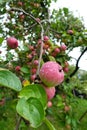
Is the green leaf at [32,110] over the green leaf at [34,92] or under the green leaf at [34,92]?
under

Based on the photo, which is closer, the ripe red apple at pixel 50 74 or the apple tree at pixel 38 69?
the apple tree at pixel 38 69

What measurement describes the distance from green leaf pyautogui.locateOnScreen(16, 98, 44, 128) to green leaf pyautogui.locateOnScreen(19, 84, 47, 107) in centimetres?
2

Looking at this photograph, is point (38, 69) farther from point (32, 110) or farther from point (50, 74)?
point (32, 110)

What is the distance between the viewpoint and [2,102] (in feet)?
5.51

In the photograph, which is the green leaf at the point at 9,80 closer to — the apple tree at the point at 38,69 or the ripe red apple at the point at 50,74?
the apple tree at the point at 38,69

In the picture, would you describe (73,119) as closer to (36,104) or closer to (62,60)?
(62,60)

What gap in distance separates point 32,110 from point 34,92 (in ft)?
0.21

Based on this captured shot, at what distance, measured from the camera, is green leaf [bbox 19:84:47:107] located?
674 millimetres

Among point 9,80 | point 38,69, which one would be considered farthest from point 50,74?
point 9,80

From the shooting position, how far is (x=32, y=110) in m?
0.62

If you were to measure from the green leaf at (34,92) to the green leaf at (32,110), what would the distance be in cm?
2

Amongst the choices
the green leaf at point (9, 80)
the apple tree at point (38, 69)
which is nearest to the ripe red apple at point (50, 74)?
the apple tree at point (38, 69)

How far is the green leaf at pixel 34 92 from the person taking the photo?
67cm

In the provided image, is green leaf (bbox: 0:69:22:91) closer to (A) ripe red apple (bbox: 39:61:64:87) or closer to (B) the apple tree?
(B) the apple tree
